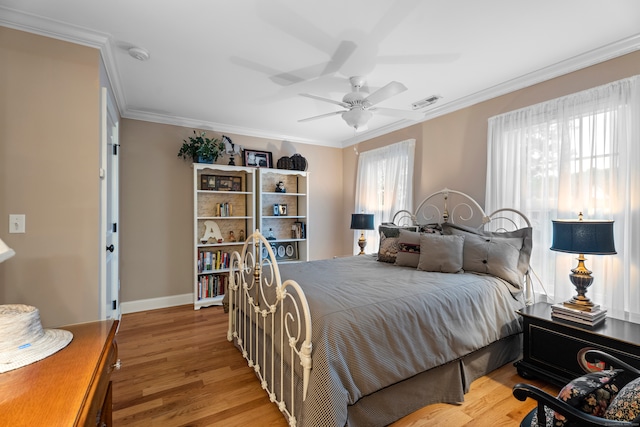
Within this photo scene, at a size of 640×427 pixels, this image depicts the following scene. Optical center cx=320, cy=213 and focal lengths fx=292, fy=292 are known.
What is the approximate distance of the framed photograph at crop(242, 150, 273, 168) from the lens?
15.0ft

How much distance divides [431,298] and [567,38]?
225 centimetres

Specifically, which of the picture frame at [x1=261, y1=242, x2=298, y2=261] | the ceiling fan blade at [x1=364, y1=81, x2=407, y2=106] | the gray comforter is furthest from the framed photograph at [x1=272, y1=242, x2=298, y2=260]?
the ceiling fan blade at [x1=364, y1=81, x2=407, y2=106]

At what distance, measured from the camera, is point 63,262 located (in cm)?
205

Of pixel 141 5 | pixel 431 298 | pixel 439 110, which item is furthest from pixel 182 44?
pixel 439 110

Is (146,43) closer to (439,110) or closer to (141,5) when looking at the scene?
(141,5)

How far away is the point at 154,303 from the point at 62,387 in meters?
3.28

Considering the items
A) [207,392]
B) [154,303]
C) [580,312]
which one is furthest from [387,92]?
[154,303]

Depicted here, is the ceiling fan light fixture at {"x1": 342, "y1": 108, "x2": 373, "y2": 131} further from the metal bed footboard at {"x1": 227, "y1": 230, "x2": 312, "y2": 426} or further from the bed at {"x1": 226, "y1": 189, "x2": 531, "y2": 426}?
the metal bed footboard at {"x1": 227, "y1": 230, "x2": 312, "y2": 426}

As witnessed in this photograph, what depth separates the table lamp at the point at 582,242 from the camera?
1971mm

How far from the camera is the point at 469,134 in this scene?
3.42m

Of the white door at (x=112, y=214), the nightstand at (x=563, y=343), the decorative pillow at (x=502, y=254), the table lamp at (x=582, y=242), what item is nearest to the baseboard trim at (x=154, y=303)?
the white door at (x=112, y=214)

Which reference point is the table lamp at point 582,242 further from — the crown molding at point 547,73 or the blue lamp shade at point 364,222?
the blue lamp shade at point 364,222

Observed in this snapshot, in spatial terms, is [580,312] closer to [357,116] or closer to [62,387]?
[357,116]

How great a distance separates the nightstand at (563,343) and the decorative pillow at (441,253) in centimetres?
62
